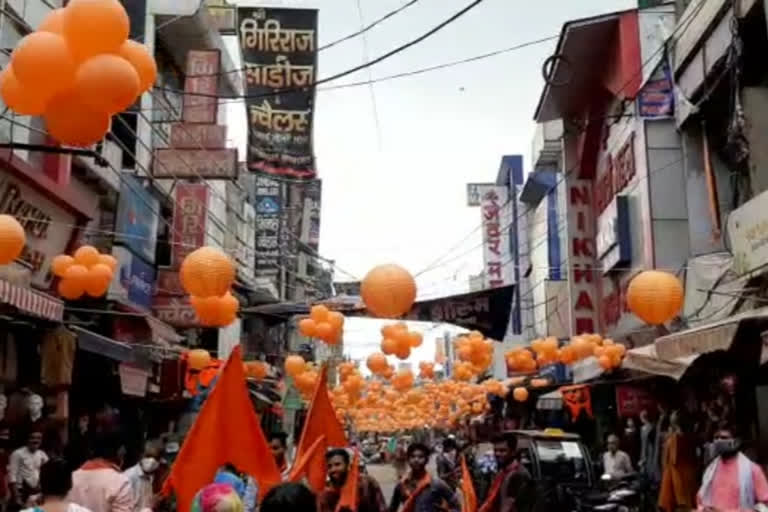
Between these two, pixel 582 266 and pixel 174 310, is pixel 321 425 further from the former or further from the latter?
pixel 582 266

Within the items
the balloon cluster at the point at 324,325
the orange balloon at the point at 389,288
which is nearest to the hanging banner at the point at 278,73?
the balloon cluster at the point at 324,325

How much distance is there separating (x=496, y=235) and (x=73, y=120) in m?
33.8

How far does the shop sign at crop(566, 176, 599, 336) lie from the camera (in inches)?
918

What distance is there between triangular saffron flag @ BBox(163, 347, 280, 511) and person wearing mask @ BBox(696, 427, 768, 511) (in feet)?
11.7

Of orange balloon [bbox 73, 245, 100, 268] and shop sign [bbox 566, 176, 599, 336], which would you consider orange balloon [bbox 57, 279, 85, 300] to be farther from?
shop sign [bbox 566, 176, 599, 336]

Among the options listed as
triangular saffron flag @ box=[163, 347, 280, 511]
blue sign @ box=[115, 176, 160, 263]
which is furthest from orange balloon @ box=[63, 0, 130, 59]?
blue sign @ box=[115, 176, 160, 263]

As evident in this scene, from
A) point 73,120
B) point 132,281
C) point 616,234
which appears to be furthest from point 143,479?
point 616,234

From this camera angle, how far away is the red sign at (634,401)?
17344mm

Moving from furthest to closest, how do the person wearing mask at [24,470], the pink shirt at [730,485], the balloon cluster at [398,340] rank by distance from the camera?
the balloon cluster at [398,340] → the person wearing mask at [24,470] → the pink shirt at [730,485]

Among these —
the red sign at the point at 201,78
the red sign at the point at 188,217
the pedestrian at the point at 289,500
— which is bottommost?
the pedestrian at the point at 289,500

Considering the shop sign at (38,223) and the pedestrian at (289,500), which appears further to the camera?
the shop sign at (38,223)

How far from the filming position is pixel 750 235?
11.9 metres

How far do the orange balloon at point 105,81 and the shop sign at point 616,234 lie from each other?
14821 mm

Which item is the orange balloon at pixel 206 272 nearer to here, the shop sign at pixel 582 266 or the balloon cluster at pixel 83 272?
the balloon cluster at pixel 83 272
